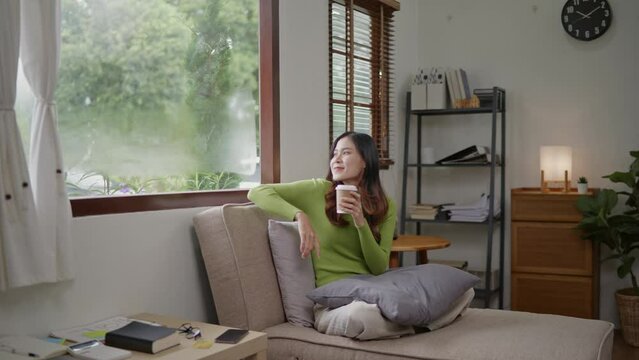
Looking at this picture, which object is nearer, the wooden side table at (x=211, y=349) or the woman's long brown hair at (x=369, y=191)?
the wooden side table at (x=211, y=349)

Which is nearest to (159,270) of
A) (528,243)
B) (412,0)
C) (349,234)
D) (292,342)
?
(292,342)

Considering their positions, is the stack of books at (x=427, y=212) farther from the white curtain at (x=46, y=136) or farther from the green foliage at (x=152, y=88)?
the white curtain at (x=46, y=136)

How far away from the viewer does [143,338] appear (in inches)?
82.4

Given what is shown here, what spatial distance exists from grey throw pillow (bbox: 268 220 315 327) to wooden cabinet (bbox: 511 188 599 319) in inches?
77.5

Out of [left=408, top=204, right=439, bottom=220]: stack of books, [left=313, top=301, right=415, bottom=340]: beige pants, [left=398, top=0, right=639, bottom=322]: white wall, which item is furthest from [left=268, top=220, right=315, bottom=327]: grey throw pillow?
[left=398, top=0, right=639, bottom=322]: white wall

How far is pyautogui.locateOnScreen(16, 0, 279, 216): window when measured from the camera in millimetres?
2719

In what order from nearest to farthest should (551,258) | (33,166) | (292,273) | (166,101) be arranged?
1. (33,166)
2. (292,273)
3. (166,101)
4. (551,258)

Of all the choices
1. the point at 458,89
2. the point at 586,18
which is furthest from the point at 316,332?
the point at 586,18

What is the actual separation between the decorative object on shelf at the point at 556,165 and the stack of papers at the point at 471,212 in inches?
15.2

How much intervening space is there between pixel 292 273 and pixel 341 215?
34 cm

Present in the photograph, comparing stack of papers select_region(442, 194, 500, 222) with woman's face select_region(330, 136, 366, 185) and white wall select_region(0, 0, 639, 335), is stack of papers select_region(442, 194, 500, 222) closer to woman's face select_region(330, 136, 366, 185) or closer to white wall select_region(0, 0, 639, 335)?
white wall select_region(0, 0, 639, 335)

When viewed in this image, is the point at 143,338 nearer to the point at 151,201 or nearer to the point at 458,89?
the point at 151,201

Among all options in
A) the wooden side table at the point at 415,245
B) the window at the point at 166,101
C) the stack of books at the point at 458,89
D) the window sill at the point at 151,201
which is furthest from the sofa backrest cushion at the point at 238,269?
the stack of books at the point at 458,89

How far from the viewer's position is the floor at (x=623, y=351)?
390 centimetres
